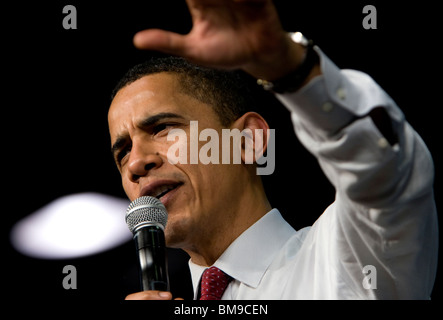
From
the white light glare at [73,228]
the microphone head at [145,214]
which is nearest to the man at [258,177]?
the microphone head at [145,214]

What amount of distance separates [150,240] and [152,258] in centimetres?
5

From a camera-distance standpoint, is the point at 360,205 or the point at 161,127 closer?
the point at 360,205

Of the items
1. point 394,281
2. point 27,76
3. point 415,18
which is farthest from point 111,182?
point 394,281

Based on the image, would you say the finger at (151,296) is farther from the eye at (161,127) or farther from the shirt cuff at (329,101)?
the eye at (161,127)

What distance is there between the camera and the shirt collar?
64.2 inches

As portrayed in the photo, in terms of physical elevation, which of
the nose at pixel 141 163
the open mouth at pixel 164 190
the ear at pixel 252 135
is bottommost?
the open mouth at pixel 164 190

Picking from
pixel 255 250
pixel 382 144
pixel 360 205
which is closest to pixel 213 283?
pixel 255 250

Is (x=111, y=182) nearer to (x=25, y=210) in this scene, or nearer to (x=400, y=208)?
(x=25, y=210)

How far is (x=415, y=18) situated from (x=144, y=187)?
105cm

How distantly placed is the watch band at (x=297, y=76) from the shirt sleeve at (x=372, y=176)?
0.04ft

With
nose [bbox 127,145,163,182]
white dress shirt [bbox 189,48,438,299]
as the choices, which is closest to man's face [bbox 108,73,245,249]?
nose [bbox 127,145,163,182]

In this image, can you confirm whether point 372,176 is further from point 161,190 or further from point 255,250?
point 161,190

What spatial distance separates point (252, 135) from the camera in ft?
6.30

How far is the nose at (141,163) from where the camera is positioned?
1720 mm
